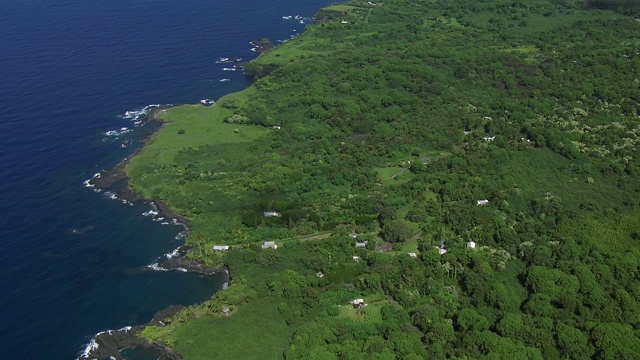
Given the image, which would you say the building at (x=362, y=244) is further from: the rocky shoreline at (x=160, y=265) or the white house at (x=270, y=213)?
the rocky shoreline at (x=160, y=265)

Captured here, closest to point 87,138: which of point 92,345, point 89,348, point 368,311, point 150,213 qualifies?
point 150,213

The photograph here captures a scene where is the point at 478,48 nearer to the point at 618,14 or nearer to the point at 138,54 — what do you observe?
the point at 618,14

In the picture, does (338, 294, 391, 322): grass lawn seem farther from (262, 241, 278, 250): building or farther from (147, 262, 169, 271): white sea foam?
(147, 262, 169, 271): white sea foam

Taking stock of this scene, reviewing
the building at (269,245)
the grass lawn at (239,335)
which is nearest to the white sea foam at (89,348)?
the grass lawn at (239,335)

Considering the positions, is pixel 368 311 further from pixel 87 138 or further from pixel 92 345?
pixel 87 138

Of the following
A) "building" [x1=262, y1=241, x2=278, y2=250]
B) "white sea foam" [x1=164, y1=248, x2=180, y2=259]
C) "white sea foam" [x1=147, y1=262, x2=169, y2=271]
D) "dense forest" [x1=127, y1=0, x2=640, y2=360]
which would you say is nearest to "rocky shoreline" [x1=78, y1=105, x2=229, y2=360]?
"white sea foam" [x1=164, y1=248, x2=180, y2=259]

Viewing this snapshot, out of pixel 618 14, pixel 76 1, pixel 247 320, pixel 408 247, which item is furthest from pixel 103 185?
pixel 618 14
